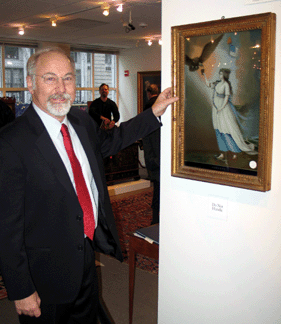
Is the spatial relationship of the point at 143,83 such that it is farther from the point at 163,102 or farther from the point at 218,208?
the point at 218,208

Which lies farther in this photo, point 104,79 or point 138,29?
point 104,79

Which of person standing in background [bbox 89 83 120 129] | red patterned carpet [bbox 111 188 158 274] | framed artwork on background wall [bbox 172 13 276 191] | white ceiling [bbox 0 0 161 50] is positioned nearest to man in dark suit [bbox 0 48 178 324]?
framed artwork on background wall [bbox 172 13 276 191]

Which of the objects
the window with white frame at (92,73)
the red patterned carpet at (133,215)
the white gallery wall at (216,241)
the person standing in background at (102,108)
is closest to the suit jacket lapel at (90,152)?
the white gallery wall at (216,241)

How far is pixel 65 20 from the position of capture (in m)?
7.39

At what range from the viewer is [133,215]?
598cm

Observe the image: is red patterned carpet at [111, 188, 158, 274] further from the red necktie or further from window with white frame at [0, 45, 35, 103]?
window with white frame at [0, 45, 35, 103]

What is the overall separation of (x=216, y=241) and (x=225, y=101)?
27.1 inches

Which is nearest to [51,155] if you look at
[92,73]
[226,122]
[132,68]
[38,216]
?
[38,216]

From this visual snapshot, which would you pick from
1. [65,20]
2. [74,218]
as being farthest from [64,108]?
[65,20]

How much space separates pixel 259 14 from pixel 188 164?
2.47ft

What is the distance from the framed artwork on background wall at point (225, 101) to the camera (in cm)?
151

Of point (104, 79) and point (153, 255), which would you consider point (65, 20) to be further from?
point (153, 255)

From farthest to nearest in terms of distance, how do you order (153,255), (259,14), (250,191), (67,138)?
(153,255)
(67,138)
(250,191)
(259,14)

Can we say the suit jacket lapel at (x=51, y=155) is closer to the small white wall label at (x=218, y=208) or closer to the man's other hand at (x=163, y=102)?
the man's other hand at (x=163, y=102)
